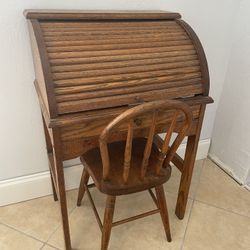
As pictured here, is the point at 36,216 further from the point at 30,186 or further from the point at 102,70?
the point at 102,70

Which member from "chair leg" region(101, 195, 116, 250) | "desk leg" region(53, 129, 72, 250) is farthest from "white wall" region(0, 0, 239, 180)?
"chair leg" region(101, 195, 116, 250)

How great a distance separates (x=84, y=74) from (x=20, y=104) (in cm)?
59

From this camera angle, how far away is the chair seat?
3.81 feet

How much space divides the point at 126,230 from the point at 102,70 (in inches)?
38.2

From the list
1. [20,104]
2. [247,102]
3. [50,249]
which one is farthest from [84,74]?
[247,102]

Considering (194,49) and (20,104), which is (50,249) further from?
(194,49)

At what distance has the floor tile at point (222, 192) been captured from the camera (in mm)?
1769

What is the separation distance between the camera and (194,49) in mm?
1237

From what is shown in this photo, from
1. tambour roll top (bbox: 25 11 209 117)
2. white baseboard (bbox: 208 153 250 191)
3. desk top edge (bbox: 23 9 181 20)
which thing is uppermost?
desk top edge (bbox: 23 9 181 20)

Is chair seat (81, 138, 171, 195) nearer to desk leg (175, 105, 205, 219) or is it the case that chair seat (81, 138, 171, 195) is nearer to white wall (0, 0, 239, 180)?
desk leg (175, 105, 205, 219)

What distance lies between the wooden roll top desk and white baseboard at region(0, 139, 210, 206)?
1.65ft

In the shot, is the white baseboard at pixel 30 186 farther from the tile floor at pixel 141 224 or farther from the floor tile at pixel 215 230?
the floor tile at pixel 215 230

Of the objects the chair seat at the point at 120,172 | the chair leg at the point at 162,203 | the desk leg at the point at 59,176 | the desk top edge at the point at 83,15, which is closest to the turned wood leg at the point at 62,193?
the desk leg at the point at 59,176

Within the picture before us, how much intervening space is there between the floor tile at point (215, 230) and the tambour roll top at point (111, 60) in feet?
2.77
